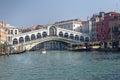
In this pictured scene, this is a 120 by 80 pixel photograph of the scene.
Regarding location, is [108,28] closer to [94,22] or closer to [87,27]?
[94,22]

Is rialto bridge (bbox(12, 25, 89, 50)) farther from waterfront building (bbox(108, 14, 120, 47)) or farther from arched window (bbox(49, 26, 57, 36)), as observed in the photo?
waterfront building (bbox(108, 14, 120, 47))

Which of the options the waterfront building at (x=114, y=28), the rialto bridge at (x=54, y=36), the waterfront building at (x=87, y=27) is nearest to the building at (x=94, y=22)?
the waterfront building at (x=87, y=27)

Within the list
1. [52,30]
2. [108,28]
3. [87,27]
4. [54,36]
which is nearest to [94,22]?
[87,27]

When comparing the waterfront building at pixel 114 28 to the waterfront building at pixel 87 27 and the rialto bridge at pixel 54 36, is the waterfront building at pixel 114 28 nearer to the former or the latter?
the rialto bridge at pixel 54 36

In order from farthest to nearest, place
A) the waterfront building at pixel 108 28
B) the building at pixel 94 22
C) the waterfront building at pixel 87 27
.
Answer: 1. the waterfront building at pixel 87 27
2. the building at pixel 94 22
3. the waterfront building at pixel 108 28

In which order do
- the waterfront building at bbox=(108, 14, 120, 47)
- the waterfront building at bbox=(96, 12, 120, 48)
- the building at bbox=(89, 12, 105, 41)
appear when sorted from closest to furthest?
1. the waterfront building at bbox=(108, 14, 120, 47)
2. the waterfront building at bbox=(96, 12, 120, 48)
3. the building at bbox=(89, 12, 105, 41)

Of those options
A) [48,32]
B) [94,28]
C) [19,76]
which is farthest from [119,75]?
[94,28]

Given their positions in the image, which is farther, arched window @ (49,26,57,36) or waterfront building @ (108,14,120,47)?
arched window @ (49,26,57,36)

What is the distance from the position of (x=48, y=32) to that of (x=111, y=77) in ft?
135

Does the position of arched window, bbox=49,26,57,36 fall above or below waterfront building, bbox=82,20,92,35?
below

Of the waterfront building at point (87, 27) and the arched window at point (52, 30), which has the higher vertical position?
the waterfront building at point (87, 27)

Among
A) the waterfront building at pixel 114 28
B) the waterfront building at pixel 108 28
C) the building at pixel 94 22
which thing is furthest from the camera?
the building at pixel 94 22

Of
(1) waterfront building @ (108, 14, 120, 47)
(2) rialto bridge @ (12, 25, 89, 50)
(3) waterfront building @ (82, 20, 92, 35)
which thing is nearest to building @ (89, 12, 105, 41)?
(3) waterfront building @ (82, 20, 92, 35)

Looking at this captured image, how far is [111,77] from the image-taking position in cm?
1169
